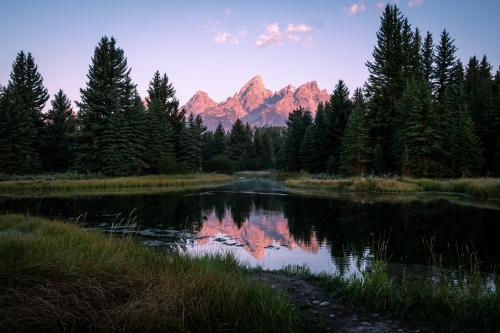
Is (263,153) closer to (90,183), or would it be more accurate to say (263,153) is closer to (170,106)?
(170,106)

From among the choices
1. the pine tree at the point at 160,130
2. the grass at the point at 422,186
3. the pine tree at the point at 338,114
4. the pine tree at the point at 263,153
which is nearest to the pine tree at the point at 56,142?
the pine tree at the point at 160,130

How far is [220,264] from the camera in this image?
652 centimetres

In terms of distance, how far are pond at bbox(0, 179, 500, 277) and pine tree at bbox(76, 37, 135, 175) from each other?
2212cm

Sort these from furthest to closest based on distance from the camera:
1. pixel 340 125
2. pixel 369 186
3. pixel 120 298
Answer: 1. pixel 340 125
2. pixel 369 186
3. pixel 120 298

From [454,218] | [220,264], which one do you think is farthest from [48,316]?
[454,218]

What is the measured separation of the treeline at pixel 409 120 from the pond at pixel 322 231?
18.3m

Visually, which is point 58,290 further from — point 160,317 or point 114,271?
point 160,317

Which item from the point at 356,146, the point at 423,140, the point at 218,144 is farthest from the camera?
the point at 218,144

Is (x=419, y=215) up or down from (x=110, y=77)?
down

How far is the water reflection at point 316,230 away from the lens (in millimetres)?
10445

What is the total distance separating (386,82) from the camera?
50.2m

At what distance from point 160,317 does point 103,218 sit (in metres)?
13.9

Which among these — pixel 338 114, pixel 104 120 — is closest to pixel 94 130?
pixel 104 120

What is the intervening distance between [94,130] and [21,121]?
8.01 meters
